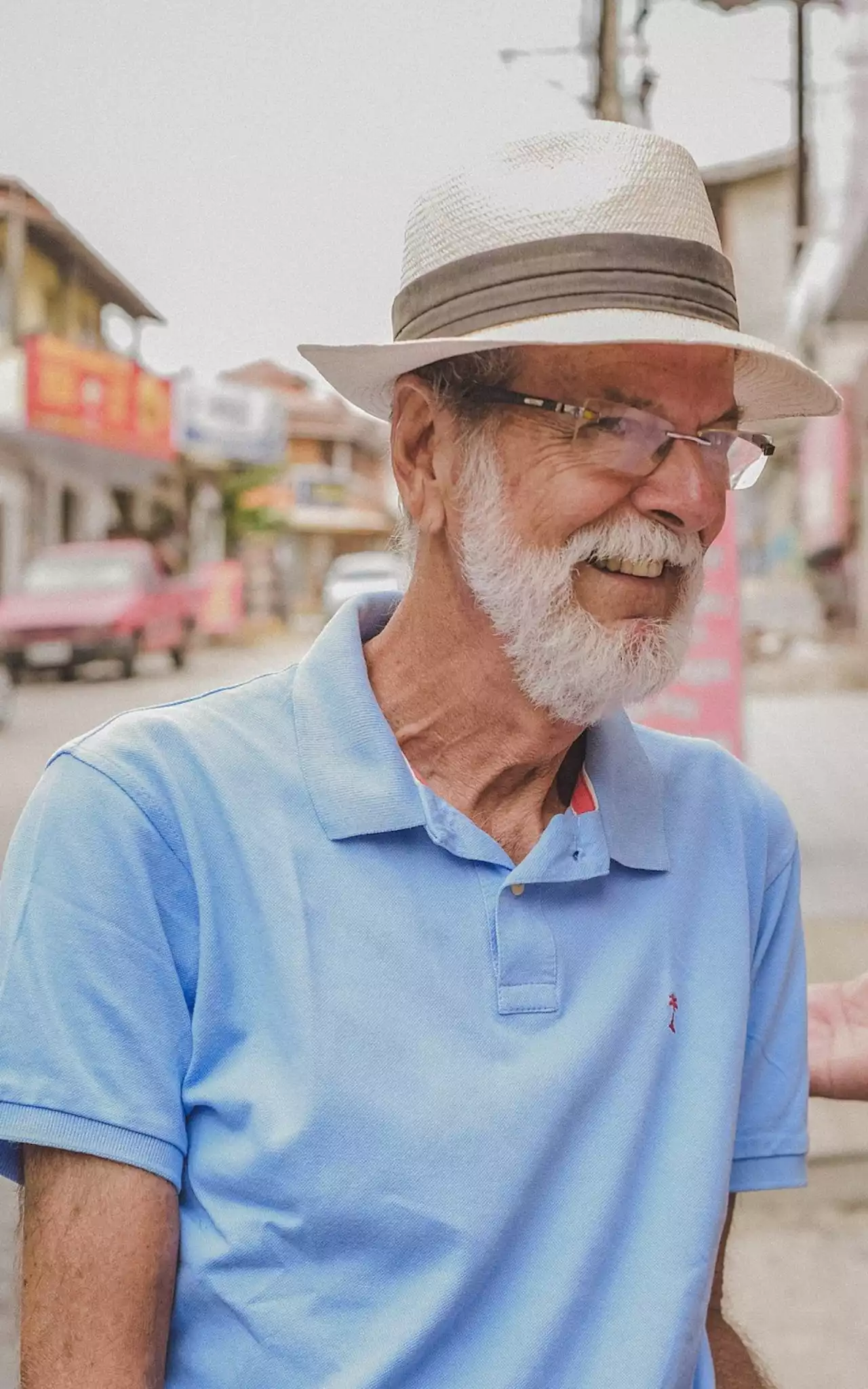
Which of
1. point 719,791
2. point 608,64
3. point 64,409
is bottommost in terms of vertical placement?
point 719,791

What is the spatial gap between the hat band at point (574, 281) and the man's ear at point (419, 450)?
3.3 inches

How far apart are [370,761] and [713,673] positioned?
2.98 m

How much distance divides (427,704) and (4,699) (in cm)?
430

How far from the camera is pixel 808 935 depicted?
14.6ft

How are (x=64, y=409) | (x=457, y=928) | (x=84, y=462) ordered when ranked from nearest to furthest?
(x=457, y=928) < (x=84, y=462) < (x=64, y=409)

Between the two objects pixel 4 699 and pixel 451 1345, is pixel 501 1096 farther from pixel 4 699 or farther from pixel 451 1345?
pixel 4 699

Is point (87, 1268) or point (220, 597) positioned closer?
point (87, 1268)

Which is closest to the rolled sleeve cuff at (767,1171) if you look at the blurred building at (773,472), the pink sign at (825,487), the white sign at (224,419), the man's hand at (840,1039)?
the man's hand at (840,1039)

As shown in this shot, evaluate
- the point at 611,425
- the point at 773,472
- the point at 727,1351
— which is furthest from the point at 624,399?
the point at 773,472

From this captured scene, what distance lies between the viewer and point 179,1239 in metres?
1.01

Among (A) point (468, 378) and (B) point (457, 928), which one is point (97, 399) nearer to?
(A) point (468, 378)

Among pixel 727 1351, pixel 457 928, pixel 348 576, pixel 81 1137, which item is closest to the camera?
pixel 81 1137

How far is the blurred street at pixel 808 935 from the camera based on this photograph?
99.4 inches

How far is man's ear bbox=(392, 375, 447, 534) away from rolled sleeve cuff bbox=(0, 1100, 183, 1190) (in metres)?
0.58
